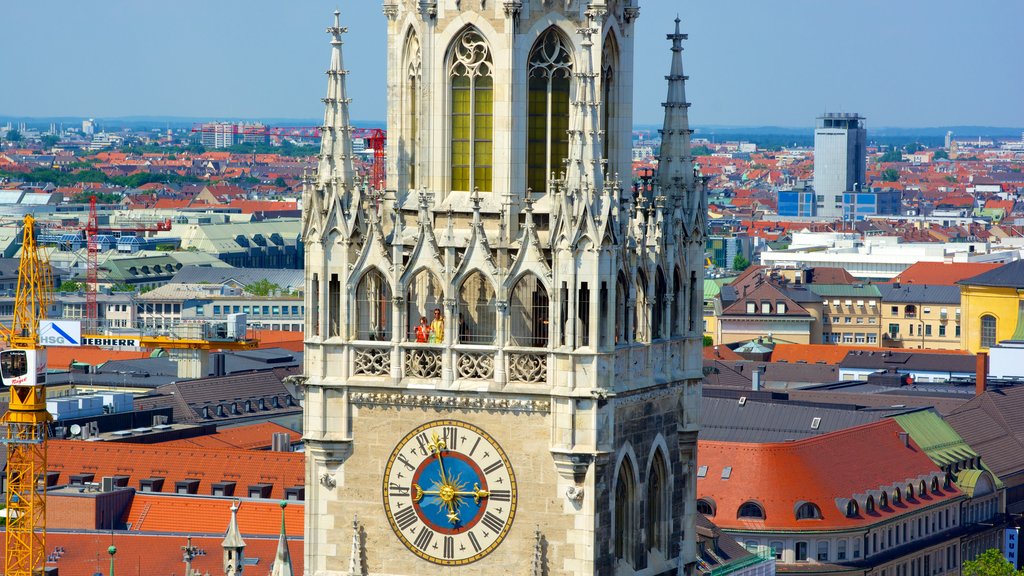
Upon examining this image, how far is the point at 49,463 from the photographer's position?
13900 cm

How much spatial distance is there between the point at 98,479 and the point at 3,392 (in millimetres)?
49380

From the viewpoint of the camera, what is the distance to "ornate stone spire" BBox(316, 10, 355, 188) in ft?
204

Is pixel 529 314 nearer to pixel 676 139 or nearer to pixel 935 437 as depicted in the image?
pixel 676 139

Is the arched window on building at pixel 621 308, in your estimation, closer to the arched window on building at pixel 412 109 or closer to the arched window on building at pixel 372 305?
the arched window on building at pixel 372 305

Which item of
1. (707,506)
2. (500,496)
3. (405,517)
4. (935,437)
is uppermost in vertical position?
(500,496)

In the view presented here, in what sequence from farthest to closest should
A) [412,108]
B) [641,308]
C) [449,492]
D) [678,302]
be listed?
[678,302]
[412,108]
[641,308]
[449,492]

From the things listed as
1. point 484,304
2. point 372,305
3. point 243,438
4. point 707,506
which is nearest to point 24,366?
point 243,438

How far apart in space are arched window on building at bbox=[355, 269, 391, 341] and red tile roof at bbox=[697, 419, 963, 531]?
10013cm

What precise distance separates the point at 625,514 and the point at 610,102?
8808mm

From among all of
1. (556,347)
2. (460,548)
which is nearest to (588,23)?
(556,347)

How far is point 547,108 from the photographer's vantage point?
61969 millimetres

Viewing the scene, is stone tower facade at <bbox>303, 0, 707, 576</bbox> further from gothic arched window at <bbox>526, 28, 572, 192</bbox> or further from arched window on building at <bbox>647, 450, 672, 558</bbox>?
arched window on building at <bbox>647, 450, 672, 558</bbox>

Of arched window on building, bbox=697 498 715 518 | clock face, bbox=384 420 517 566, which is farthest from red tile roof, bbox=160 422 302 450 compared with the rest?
clock face, bbox=384 420 517 566

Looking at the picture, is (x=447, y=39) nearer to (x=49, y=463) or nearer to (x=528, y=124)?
(x=528, y=124)
